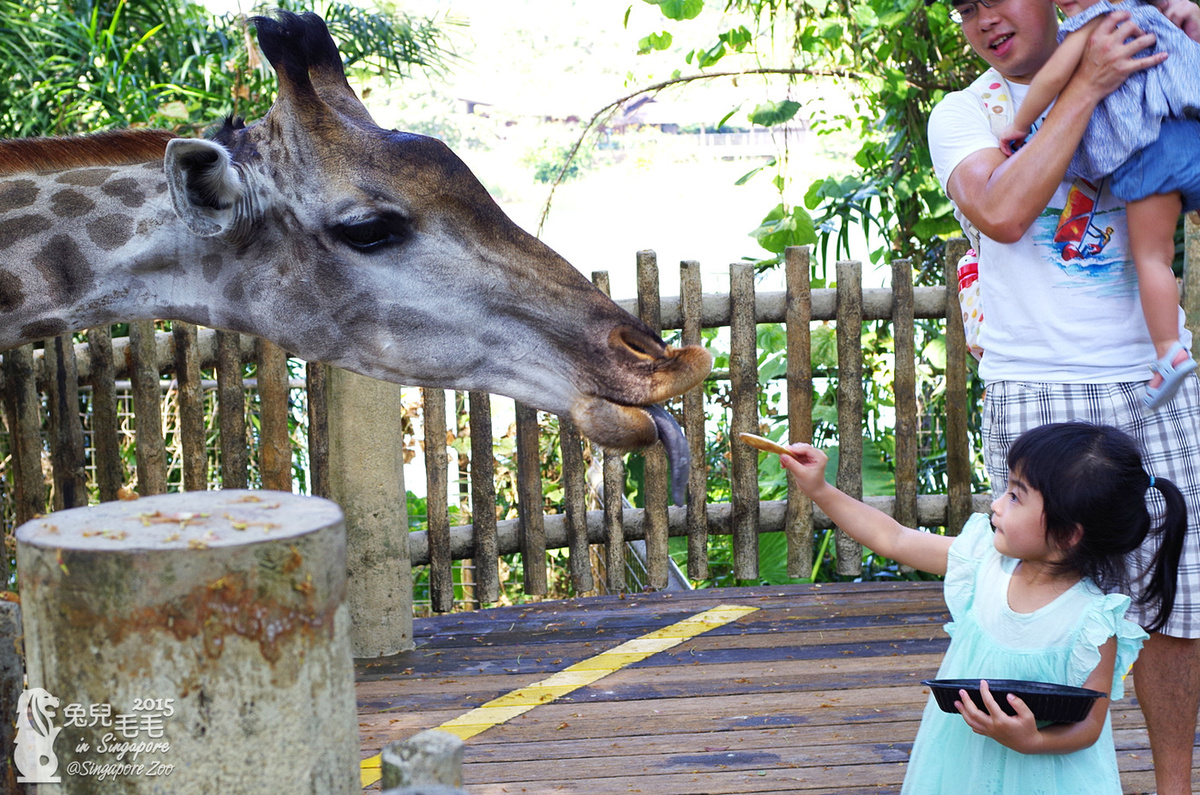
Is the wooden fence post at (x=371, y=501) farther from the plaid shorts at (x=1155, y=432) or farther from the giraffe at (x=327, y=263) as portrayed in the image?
the plaid shorts at (x=1155, y=432)

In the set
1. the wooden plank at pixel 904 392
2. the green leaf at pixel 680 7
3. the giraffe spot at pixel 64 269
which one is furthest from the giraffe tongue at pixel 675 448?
the green leaf at pixel 680 7

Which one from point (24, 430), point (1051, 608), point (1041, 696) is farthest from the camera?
point (24, 430)

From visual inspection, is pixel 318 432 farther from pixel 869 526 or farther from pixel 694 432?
pixel 869 526

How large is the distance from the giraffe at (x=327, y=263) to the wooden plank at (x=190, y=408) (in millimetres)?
1611

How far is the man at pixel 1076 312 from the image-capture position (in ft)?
7.30

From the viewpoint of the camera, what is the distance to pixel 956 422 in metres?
4.79

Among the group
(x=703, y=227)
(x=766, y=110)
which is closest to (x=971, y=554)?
(x=766, y=110)

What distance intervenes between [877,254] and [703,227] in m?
20.9

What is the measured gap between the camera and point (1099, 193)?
7.61ft

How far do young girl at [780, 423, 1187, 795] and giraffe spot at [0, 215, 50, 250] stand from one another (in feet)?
6.45

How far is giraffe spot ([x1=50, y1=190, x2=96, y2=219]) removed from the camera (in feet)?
7.55

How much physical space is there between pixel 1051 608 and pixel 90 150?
2162 mm

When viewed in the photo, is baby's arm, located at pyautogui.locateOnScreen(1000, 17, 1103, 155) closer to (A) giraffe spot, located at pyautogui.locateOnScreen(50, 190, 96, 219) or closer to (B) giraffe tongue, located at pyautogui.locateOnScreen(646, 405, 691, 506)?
(B) giraffe tongue, located at pyautogui.locateOnScreen(646, 405, 691, 506)

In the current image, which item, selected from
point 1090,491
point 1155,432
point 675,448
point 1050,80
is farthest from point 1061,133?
point 675,448
